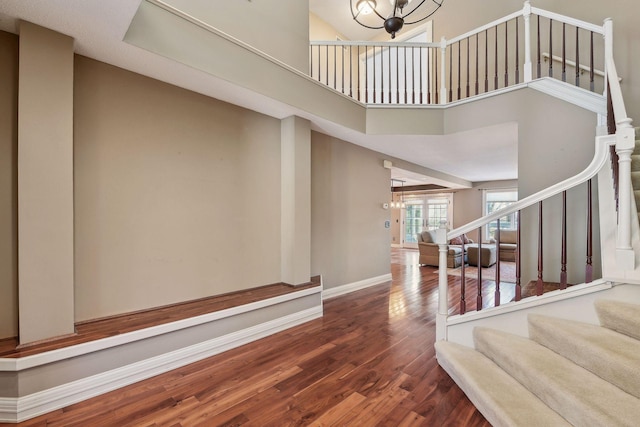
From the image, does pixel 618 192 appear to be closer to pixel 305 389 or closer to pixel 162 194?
pixel 305 389

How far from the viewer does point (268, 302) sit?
2807 millimetres

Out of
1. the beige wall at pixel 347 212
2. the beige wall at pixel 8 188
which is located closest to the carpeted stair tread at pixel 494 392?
the beige wall at pixel 347 212

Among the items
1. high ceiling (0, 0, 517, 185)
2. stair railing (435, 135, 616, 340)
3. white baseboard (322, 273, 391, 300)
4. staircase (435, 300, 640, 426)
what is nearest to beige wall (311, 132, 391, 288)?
white baseboard (322, 273, 391, 300)

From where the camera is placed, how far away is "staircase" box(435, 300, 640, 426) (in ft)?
4.16

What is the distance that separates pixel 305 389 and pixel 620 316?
1946mm

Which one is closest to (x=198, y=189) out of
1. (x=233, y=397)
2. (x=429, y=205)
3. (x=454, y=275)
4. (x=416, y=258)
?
(x=233, y=397)

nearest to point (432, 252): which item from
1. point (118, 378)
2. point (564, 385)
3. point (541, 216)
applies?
point (541, 216)

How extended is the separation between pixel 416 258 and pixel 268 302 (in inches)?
241

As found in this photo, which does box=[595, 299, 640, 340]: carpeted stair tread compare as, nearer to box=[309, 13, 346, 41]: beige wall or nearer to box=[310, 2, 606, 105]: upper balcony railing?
box=[310, 2, 606, 105]: upper balcony railing

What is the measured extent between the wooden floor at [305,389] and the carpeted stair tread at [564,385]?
1.20 ft

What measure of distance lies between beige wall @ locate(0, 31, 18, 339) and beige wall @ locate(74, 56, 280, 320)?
1.07 ft

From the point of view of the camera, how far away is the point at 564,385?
1.39 metres

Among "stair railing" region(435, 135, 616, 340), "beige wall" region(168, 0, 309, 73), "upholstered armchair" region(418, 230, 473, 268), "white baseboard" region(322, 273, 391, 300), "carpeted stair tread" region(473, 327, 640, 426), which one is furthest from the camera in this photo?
"upholstered armchair" region(418, 230, 473, 268)

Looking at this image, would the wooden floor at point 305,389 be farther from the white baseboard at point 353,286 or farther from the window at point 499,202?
the window at point 499,202
